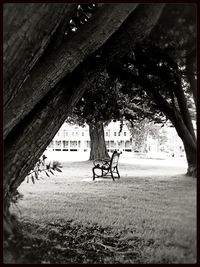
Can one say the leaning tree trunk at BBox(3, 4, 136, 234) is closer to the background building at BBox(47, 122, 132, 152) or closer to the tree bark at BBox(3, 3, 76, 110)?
the tree bark at BBox(3, 3, 76, 110)

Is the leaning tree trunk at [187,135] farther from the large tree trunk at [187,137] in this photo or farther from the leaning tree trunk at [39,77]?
the leaning tree trunk at [39,77]

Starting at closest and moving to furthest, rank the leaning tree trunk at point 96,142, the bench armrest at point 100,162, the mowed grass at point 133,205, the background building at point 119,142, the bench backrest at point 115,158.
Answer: the mowed grass at point 133,205 < the background building at point 119,142 < the leaning tree trunk at point 96,142 < the bench backrest at point 115,158 < the bench armrest at point 100,162

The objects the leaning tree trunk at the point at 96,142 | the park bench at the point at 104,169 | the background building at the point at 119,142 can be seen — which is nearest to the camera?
the background building at the point at 119,142

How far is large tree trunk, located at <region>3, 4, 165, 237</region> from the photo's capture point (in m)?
2.69

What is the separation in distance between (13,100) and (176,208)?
6.12ft

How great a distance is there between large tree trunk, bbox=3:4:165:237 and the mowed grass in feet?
2.16

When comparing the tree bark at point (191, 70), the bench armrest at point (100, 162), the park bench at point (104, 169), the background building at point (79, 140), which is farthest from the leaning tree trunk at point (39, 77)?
the park bench at point (104, 169)

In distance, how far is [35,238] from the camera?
3.09m

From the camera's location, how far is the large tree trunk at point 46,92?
8.84 feet

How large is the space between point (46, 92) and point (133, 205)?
7.97ft

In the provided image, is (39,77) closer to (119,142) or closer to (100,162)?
(119,142)

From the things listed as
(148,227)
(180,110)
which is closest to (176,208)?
(148,227)

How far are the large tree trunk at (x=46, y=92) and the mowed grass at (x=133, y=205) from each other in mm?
658

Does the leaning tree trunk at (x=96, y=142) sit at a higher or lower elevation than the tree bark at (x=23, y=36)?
lower
